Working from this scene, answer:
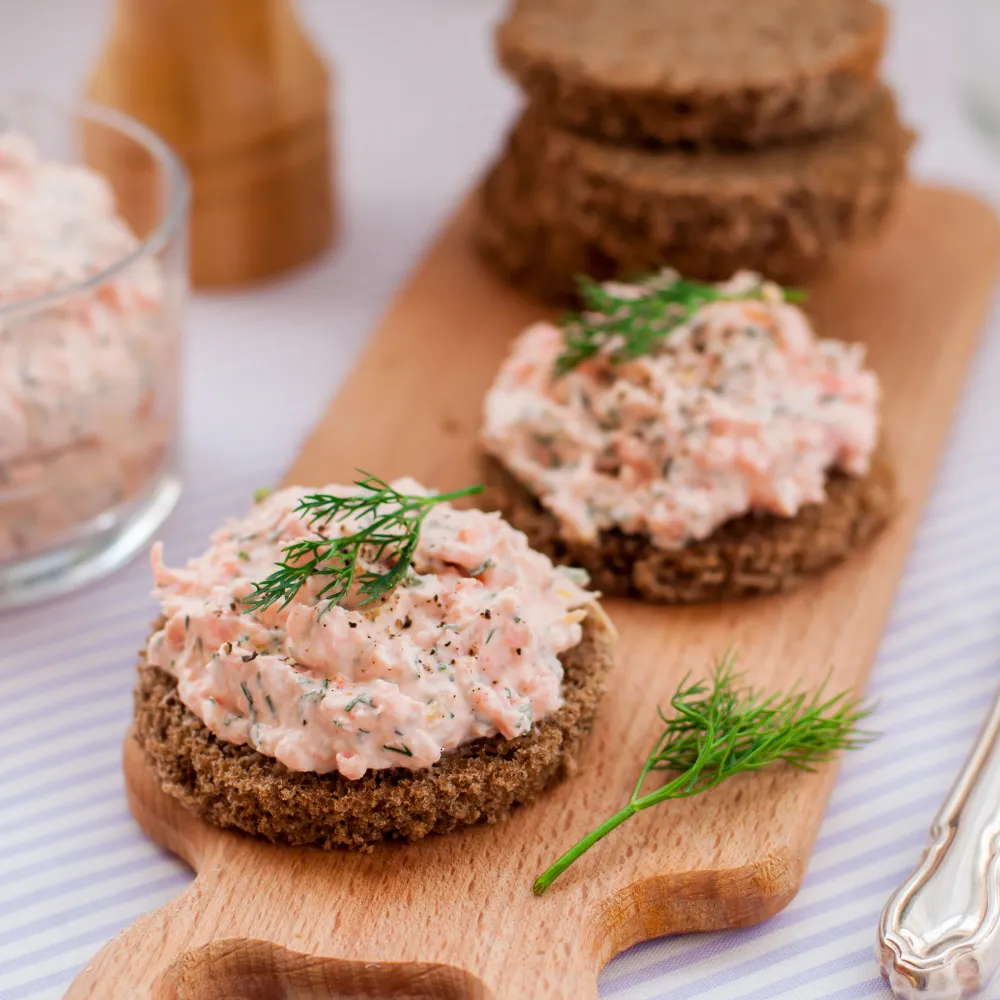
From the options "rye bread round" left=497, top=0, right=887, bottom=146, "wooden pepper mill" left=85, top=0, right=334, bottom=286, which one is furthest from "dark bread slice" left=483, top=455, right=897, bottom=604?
"wooden pepper mill" left=85, top=0, right=334, bottom=286

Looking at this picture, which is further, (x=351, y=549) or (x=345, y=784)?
(x=351, y=549)

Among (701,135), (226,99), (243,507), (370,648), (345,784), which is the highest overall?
(701,135)

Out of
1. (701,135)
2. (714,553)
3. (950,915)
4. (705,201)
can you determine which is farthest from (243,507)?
(950,915)

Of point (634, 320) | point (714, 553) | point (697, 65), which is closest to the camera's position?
point (714, 553)

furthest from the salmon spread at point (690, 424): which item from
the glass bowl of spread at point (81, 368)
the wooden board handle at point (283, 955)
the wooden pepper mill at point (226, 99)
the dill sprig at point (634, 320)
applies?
the wooden pepper mill at point (226, 99)

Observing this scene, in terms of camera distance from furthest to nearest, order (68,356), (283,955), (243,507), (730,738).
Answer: (243,507) → (68,356) → (730,738) → (283,955)

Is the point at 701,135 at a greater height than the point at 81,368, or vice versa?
the point at 701,135

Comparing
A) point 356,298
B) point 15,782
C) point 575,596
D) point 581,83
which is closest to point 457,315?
point 356,298

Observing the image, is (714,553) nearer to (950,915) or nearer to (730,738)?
(730,738)

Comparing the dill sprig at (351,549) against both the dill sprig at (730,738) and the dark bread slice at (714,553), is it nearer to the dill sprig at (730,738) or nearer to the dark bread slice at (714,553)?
the dark bread slice at (714,553)
